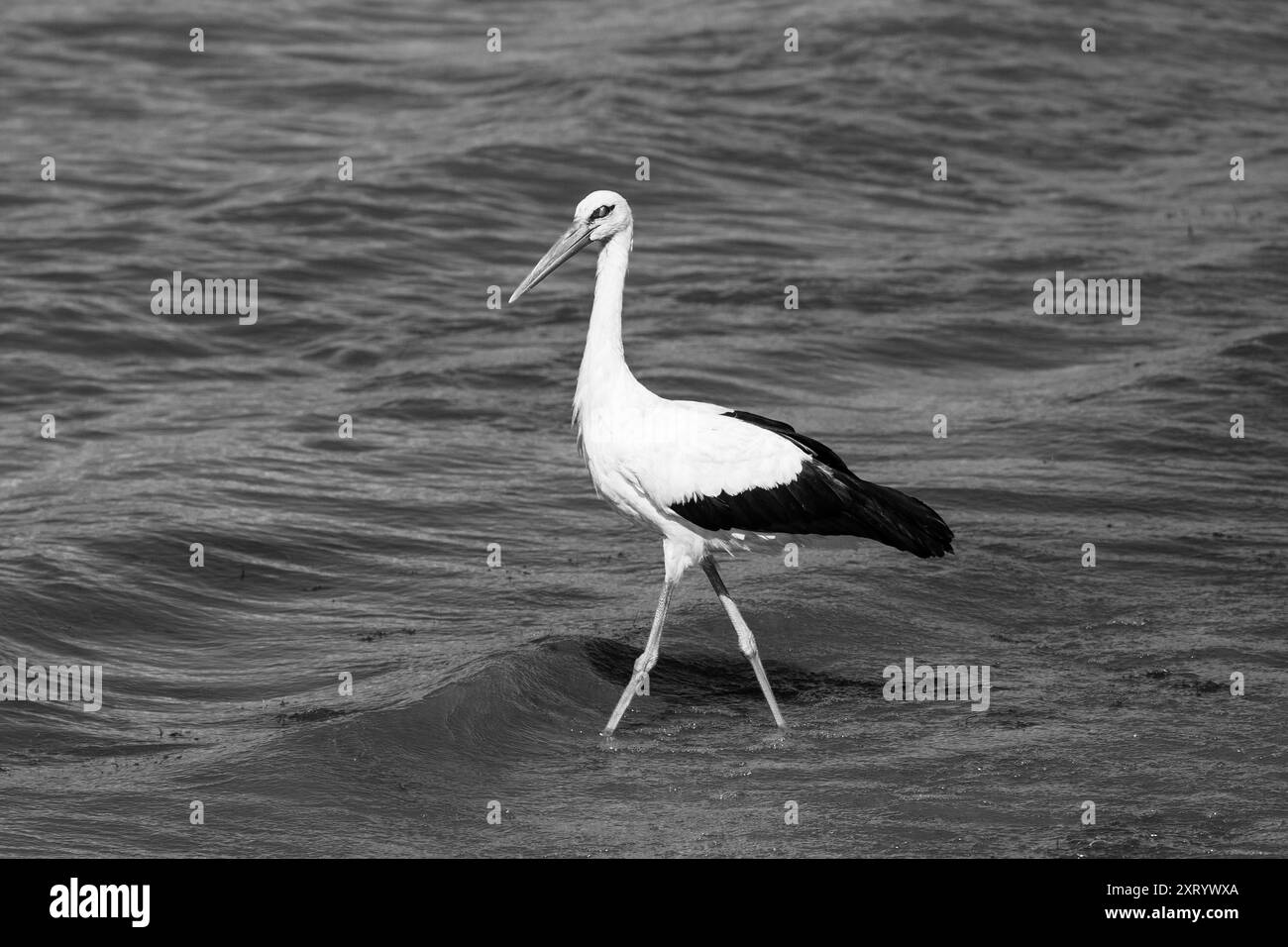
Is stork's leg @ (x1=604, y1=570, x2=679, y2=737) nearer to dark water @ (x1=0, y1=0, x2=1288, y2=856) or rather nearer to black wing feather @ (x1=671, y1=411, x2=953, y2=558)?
dark water @ (x1=0, y1=0, x2=1288, y2=856)

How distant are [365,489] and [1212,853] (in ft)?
22.0

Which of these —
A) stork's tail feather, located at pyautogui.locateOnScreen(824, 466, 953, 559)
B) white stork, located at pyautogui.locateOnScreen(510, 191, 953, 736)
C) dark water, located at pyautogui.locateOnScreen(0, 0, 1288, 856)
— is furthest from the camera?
stork's tail feather, located at pyautogui.locateOnScreen(824, 466, 953, 559)

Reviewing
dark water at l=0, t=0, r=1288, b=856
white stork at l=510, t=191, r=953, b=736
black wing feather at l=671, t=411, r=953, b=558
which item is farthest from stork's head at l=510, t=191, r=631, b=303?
dark water at l=0, t=0, r=1288, b=856

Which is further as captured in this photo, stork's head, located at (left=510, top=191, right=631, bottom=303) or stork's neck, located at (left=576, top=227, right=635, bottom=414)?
stork's head, located at (left=510, top=191, right=631, bottom=303)

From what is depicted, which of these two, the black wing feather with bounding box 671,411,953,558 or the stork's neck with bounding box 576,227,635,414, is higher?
the stork's neck with bounding box 576,227,635,414

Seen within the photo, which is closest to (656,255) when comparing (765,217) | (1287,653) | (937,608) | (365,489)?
(765,217)

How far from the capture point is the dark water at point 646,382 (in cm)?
850

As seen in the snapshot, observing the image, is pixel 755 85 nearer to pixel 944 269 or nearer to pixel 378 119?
pixel 378 119

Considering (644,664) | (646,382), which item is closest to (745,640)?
(644,664)

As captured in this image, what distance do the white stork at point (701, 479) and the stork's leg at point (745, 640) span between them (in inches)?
0.4

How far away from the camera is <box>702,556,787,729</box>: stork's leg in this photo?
364 inches

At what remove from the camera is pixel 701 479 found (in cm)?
918

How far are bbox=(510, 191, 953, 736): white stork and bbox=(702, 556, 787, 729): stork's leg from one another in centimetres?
1

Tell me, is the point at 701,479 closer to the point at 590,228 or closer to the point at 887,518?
the point at 887,518
